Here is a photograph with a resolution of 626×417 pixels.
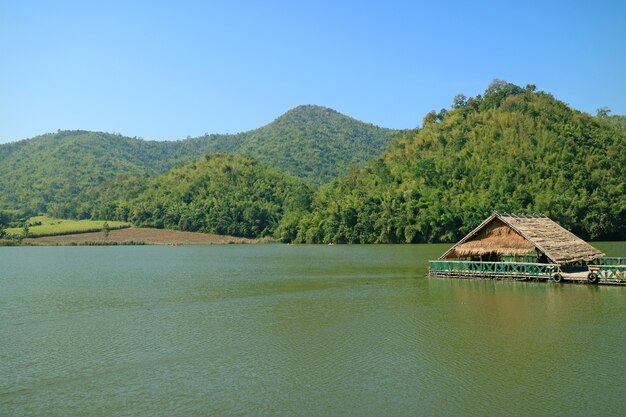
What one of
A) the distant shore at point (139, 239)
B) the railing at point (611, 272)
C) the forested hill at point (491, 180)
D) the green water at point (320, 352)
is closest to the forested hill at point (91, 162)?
the distant shore at point (139, 239)

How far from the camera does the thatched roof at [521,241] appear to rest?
32062 mm

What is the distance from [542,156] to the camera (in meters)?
85.6

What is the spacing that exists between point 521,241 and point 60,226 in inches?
3834

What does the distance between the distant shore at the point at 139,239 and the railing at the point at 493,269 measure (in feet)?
238

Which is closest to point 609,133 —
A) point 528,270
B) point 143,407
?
point 528,270

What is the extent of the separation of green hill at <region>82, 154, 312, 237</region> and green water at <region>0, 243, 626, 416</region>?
249 feet

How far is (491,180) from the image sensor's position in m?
85.5

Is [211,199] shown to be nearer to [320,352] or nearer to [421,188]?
[421,188]

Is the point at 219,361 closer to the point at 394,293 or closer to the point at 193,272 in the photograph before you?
the point at 394,293

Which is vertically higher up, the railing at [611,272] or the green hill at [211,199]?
the green hill at [211,199]

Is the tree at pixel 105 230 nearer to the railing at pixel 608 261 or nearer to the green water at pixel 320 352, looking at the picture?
the green water at pixel 320 352

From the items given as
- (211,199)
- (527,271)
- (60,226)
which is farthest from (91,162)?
(527,271)

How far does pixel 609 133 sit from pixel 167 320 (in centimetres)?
8554

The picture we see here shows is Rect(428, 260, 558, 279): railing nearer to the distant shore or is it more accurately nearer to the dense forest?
the dense forest
